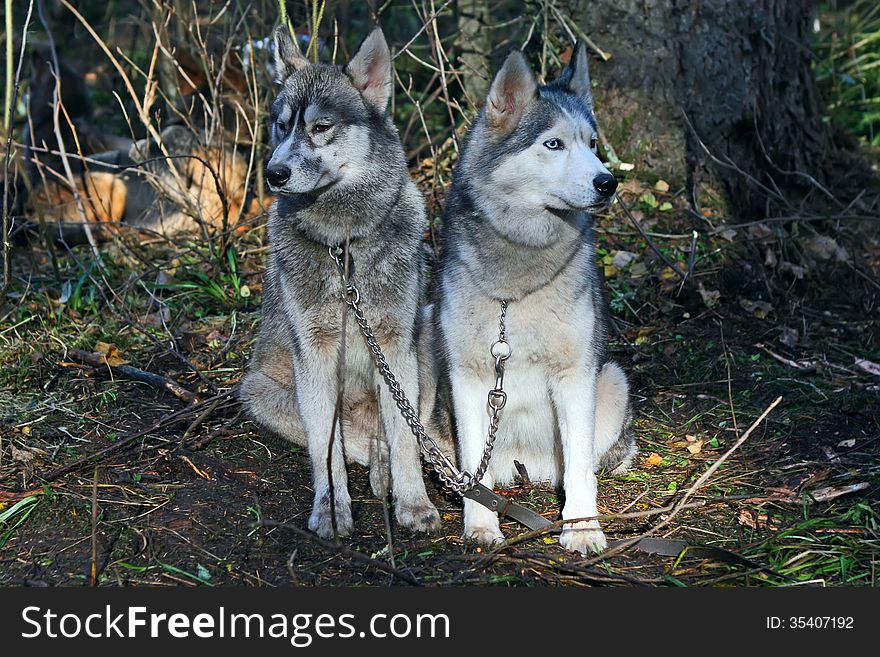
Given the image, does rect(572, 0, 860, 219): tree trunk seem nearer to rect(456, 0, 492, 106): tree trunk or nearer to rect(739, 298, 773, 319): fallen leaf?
rect(739, 298, 773, 319): fallen leaf

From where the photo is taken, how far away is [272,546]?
368 cm

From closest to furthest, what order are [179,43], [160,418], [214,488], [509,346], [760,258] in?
[509,346]
[214,488]
[160,418]
[760,258]
[179,43]

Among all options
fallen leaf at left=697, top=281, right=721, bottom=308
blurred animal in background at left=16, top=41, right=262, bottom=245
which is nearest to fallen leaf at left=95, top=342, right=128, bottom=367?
blurred animal in background at left=16, top=41, right=262, bottom=245

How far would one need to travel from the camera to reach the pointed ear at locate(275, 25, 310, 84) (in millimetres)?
4137

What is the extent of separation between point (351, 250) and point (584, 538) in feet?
5.09

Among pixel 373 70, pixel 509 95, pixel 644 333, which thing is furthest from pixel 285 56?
pixel 644 333

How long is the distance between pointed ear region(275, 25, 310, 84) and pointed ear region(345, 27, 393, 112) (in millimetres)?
263

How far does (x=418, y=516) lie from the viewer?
390 cm

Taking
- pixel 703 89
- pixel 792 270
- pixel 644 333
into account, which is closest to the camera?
pixel 644 333

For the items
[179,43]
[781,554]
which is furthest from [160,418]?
[179,43]

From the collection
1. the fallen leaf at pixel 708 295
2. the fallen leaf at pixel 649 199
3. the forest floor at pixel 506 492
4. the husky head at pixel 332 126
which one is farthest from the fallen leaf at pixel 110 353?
the fallen leaf at pixel 649 199

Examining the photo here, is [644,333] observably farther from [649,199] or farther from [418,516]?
[418,516]

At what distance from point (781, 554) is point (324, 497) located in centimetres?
186

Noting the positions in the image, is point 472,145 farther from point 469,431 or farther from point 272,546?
point 272,546
